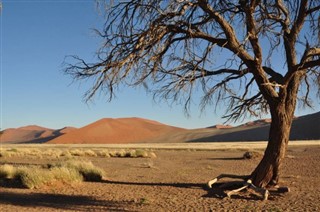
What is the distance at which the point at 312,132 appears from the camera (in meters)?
111

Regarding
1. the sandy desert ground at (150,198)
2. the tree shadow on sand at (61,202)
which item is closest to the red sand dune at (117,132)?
the sandy desert ground at (150,198)

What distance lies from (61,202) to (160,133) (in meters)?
135

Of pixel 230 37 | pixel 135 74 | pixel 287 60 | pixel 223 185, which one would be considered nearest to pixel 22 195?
pixel 135 74

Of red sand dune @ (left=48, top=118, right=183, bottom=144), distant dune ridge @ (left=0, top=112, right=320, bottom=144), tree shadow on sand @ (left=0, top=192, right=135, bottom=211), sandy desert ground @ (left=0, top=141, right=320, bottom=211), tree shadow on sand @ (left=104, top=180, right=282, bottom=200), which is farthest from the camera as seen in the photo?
red sand dune @ (left=48, top=118, right=183, bottom=144)

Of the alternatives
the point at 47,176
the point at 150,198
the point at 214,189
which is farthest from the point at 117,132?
the point at 150,198

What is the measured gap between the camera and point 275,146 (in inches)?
512

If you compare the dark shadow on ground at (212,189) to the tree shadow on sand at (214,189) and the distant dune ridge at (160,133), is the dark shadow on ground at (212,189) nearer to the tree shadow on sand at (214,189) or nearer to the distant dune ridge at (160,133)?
the tree shadow on sand at (214,189)

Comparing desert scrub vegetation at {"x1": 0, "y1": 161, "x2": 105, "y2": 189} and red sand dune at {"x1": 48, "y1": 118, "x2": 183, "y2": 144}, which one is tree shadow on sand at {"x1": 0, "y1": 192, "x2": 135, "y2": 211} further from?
red sand dune at {"x1": 48, "y1": 118, "x2": 183, "y2": 144}

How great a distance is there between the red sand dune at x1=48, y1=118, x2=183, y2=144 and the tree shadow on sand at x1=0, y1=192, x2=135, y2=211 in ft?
390

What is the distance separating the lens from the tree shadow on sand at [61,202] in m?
11.7

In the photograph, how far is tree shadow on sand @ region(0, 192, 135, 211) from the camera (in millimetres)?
11703

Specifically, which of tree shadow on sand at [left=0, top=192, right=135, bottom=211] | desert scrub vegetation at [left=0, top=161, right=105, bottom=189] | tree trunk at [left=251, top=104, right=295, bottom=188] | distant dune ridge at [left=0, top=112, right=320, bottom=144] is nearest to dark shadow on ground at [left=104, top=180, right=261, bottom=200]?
tree trunk at [left=251, top=104, right=295, bottom=188]

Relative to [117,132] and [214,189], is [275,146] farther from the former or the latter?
[117,132]

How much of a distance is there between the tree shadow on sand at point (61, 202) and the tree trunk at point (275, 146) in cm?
380
